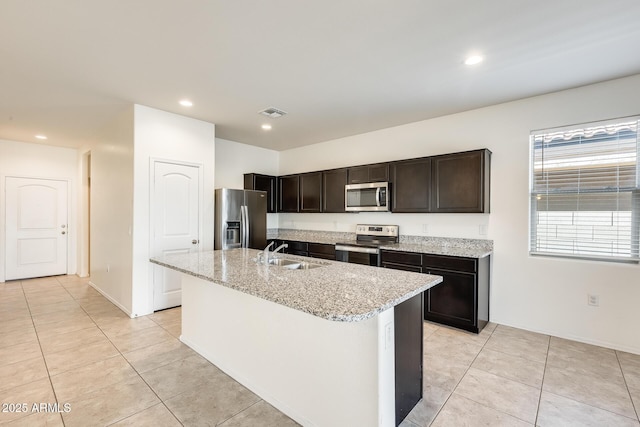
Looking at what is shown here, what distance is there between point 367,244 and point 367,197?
29.5 inches

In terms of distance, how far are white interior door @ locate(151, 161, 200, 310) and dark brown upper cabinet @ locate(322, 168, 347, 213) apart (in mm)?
2021

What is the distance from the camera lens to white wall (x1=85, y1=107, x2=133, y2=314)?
378 centimetres

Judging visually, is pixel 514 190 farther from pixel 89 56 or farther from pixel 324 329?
pixel 89 56

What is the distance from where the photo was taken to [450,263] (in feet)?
11.0

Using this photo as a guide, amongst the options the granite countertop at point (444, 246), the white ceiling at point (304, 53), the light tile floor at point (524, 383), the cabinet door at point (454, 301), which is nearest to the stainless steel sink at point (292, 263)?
the light tile floor at point (524, 383)

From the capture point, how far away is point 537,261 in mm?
3320

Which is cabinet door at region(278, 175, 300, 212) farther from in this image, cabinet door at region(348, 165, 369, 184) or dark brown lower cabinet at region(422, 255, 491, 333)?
dark brown lower cabinet at region(422, 255, 491, 333)

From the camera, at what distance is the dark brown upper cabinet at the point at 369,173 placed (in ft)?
14.3

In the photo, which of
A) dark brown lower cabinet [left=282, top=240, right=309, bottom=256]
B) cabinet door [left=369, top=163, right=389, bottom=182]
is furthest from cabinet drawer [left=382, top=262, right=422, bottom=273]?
dark brown lower cabinet [left=282, top=240, right=309, bottom=256]

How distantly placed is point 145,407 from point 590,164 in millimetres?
4517

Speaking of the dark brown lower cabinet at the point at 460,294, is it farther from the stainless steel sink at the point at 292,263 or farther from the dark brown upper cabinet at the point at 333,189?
the dark brown upper cabinet at the point at 333,189

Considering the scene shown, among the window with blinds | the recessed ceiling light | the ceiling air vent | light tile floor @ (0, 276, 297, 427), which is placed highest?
the recessed ceiling light

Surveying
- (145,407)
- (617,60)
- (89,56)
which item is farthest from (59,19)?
(617,60)

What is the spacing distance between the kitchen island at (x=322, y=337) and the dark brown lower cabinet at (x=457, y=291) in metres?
1.48
